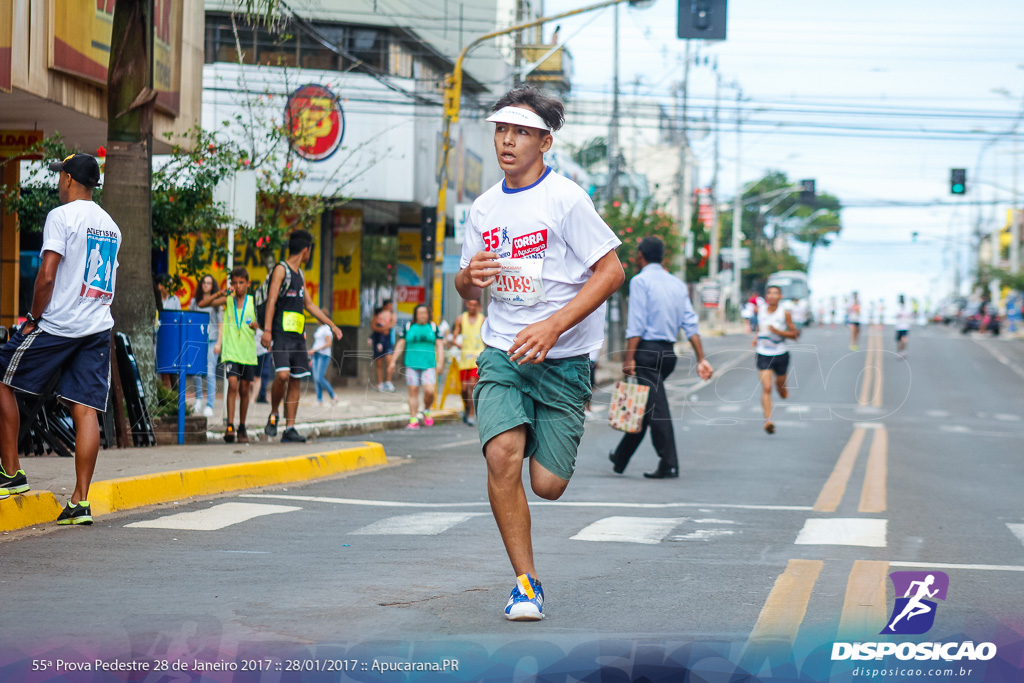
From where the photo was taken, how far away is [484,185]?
1319 inches

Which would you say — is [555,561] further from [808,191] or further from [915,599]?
[808,191]

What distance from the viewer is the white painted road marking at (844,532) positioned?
24.6 ft

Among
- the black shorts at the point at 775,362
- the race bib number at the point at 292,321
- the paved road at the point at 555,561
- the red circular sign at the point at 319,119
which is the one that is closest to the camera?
the paved road at the point at 555,561

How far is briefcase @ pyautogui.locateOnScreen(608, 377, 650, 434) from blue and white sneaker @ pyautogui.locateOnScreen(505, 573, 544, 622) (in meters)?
6.01

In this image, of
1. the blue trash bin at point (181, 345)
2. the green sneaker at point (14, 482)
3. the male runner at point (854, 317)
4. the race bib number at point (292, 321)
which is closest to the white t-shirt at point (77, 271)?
the green sneaker at point (14, 482)

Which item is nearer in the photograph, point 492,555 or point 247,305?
point 492,555

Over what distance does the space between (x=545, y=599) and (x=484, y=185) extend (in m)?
28.5

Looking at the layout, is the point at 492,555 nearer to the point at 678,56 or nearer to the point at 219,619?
the point at 219,619

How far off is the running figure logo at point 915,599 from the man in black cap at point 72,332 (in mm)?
4282

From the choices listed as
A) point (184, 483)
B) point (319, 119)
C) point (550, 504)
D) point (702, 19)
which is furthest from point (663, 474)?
point (319, 119)

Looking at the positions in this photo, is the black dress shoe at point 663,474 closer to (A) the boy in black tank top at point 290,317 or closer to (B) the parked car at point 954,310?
(A) the boy in black tank top at point 290,317

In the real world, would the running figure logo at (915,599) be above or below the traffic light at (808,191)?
below

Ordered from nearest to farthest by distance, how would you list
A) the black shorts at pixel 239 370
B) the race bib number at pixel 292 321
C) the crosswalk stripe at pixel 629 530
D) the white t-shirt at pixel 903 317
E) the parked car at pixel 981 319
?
the crosswalk stripe at pixel 629 530 → the race bib number at pixel 292 321 → the black shorts at pixel 239 370 → the white t-shirt at pixel 903 317 → the parked car at pixel 981 319

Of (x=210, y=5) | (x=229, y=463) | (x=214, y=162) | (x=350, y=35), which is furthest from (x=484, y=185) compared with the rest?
(x=229, y=463)
